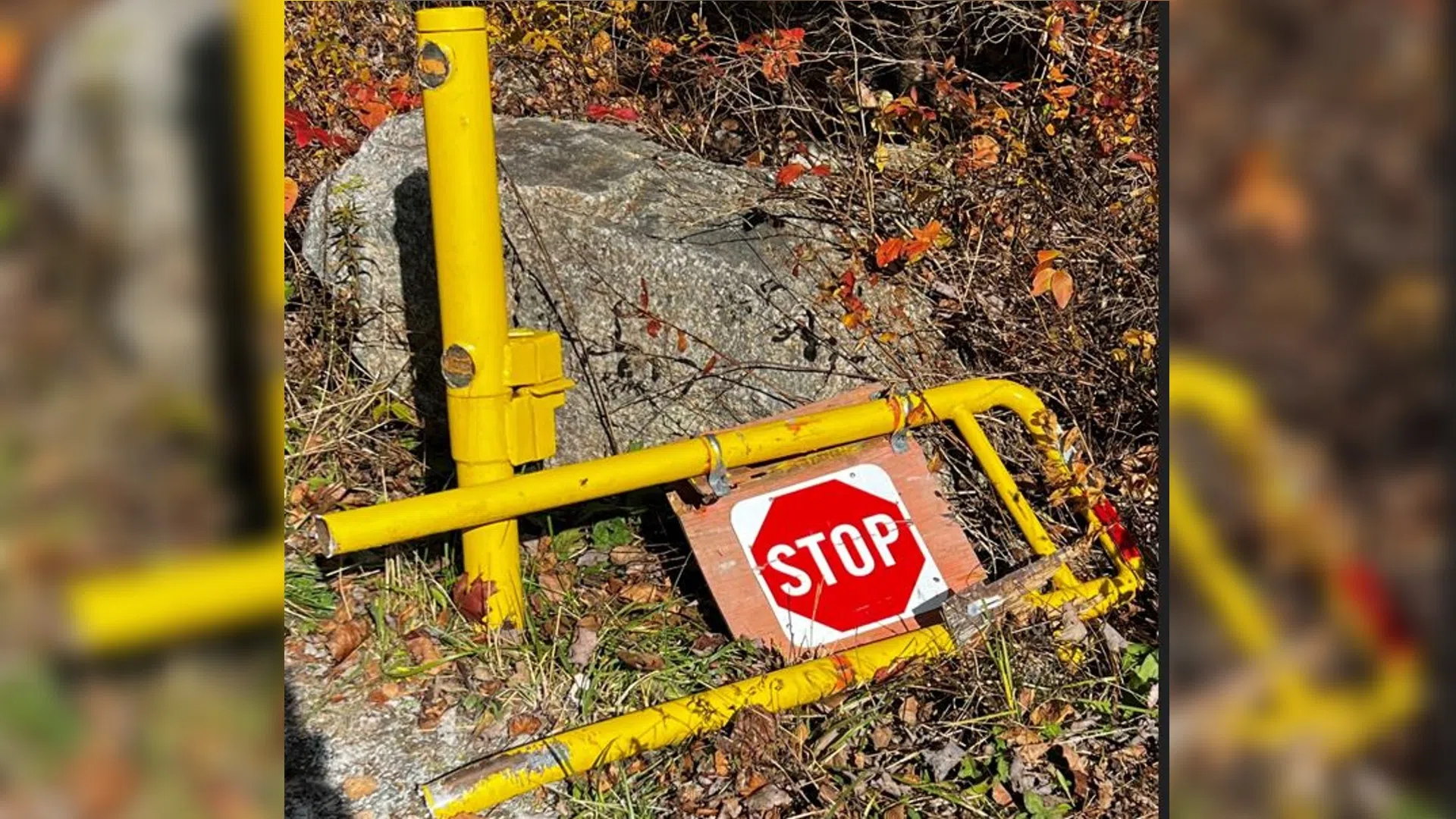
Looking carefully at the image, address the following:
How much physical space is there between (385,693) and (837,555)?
1.14 m

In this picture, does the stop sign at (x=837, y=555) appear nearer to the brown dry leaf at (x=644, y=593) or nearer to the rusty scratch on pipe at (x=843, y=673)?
the rusty scratch on pipe at (x=843, y=673)

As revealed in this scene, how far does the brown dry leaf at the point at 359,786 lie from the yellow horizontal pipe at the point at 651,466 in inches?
19.9

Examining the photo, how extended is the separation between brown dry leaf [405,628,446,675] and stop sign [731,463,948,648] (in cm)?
79

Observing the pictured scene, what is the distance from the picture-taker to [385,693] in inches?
117

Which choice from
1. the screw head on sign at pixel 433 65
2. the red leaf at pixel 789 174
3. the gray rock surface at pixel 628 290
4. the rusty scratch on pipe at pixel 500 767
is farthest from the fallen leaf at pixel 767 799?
the red leaf at pixel 789 174

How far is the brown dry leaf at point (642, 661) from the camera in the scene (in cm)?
307

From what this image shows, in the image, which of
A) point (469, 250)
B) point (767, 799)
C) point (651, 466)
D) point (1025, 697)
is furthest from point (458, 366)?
point (1025, 697)

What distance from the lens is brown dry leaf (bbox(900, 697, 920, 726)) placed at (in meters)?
2.89

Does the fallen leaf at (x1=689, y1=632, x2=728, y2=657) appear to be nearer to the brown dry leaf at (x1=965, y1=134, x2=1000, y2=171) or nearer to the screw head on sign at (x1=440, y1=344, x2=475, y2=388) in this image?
the screw head on sign at (x1=440, y1=344, x2=475, y2=388)

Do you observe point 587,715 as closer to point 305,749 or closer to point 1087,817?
point 305,749
